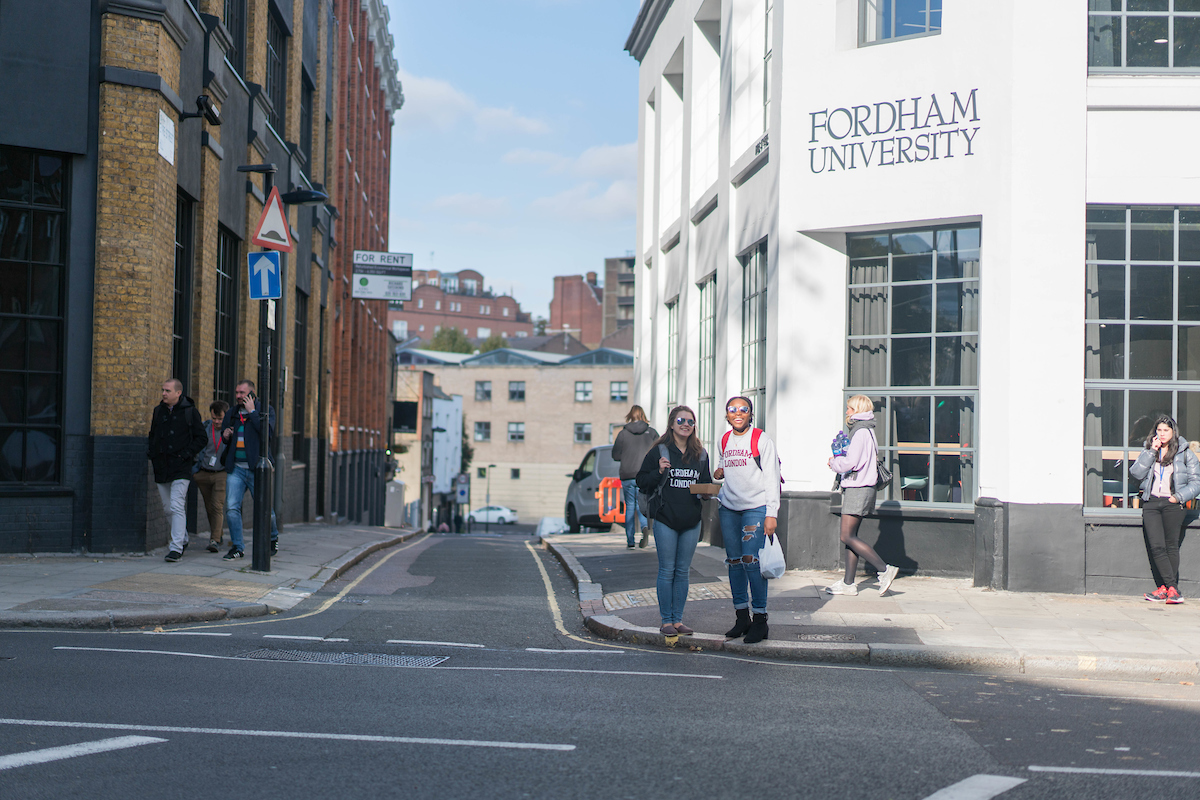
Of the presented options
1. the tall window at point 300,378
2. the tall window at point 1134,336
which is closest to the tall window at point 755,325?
the tall window at point 1134,336

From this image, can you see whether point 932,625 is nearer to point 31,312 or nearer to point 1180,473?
point 1180,473

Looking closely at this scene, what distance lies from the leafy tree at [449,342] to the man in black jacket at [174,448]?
327ft

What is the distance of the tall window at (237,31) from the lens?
16.8 metres

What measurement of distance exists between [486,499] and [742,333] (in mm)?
64650

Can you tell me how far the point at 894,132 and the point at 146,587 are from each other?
8.72 m

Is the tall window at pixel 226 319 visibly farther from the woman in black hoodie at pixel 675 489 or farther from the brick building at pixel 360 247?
the woman in black hoodie at pixel 675 489

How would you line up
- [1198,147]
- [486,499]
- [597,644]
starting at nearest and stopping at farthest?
[597,644], [1198,147], [486,499]

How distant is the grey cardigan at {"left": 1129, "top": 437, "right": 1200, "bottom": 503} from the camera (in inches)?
423

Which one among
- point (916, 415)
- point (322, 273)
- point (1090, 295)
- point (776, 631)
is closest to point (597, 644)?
point (776, 631)

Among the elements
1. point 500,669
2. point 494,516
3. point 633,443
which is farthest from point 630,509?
point 494,516

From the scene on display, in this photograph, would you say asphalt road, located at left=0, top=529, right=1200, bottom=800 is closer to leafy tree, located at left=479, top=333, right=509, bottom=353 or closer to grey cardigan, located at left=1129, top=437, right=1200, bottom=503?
grey cardigan, located at left=1129, top=437, right=1200, bottom=503

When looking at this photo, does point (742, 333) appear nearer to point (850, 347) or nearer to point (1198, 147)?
point (850, 347)

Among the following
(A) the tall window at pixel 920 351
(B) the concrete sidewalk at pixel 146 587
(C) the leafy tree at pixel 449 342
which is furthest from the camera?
(C) the leafy tree at pixel 449 342

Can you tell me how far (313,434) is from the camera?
24.5m
